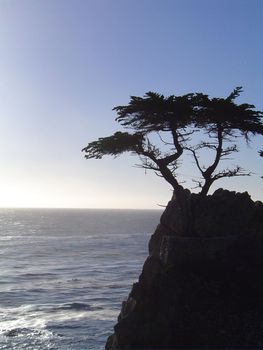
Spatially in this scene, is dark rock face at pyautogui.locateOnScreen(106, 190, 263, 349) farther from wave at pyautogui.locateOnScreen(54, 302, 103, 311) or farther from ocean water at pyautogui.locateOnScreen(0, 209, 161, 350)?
wave at pyautogui.locateOnScreen(54, 302, 103, 311)

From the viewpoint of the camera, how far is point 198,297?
1606 centimetres

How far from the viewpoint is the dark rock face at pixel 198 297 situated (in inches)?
603

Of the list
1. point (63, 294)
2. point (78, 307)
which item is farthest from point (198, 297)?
point (63, 294)

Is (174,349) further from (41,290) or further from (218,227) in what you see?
(41,290)

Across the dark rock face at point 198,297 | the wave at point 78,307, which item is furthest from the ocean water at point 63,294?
the dark rock face at point 198,297

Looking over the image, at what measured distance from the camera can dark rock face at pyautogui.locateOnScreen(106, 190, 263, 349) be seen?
50.3 ft

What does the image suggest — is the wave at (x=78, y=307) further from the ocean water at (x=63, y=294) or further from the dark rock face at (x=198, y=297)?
the dark rock face at (x=198, y=297)

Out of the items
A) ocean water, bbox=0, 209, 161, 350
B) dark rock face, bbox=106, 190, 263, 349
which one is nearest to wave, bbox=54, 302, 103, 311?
ocean water, bbox=0, 209, 161, 350

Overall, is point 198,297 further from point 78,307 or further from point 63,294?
point 63,294

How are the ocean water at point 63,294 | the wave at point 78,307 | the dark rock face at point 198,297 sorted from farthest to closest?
the wave at point 78,307 < the ocean water at point 63,294 < the dark rock face at point 198,297

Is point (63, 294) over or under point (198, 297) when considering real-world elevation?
under

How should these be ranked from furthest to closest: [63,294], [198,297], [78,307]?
[63,294] → [78,307] → [198,297]

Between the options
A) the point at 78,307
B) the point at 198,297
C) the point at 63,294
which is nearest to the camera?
the point at 198,297

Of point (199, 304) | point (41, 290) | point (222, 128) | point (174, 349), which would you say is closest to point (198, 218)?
point (222, 128)
